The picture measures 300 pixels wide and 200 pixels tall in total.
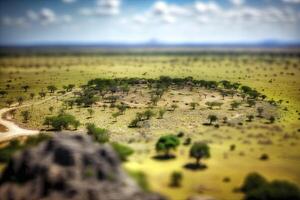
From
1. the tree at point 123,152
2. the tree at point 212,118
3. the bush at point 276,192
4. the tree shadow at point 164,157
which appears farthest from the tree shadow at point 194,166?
the tree at point 212,118

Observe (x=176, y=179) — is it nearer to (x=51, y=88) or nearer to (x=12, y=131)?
(x=12, y=131)

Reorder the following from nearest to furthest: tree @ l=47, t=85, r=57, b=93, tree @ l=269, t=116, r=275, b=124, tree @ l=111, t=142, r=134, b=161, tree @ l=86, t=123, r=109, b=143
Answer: tree @ l=111, t=142, r=134, b=161
tree @ l=86, t=123, r=109, b=143
tree @ l=269, t=116, r=275, b=124
tree @ l=47, t=85, r=57, b=93

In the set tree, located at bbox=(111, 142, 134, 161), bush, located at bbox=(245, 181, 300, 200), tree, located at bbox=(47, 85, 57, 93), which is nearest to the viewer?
bush, located at bbox=(245, 181, 300, 200)

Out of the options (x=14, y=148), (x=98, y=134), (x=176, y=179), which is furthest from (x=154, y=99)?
(x=176, y=179)

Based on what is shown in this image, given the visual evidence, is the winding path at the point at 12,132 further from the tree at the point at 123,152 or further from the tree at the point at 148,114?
the tree at the point at 123,152

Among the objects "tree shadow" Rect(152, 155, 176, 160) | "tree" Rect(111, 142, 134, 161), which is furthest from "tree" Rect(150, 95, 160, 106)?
"tree" Rect(111, 142, 134, 161)

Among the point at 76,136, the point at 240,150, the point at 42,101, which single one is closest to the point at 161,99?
the point at 42,101

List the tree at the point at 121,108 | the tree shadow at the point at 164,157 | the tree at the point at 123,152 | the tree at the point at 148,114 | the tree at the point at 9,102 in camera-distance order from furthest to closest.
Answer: the tree at the point at 9,102
the tree at the point at 121,108
the tree at the point at 148,114
the tree shadow at the point at 164,157
the tree at the point at 123,152

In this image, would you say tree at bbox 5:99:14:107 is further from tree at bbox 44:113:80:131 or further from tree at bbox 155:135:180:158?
tree at bbox 155:135:180:158

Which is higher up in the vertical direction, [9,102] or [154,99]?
[154,99]
